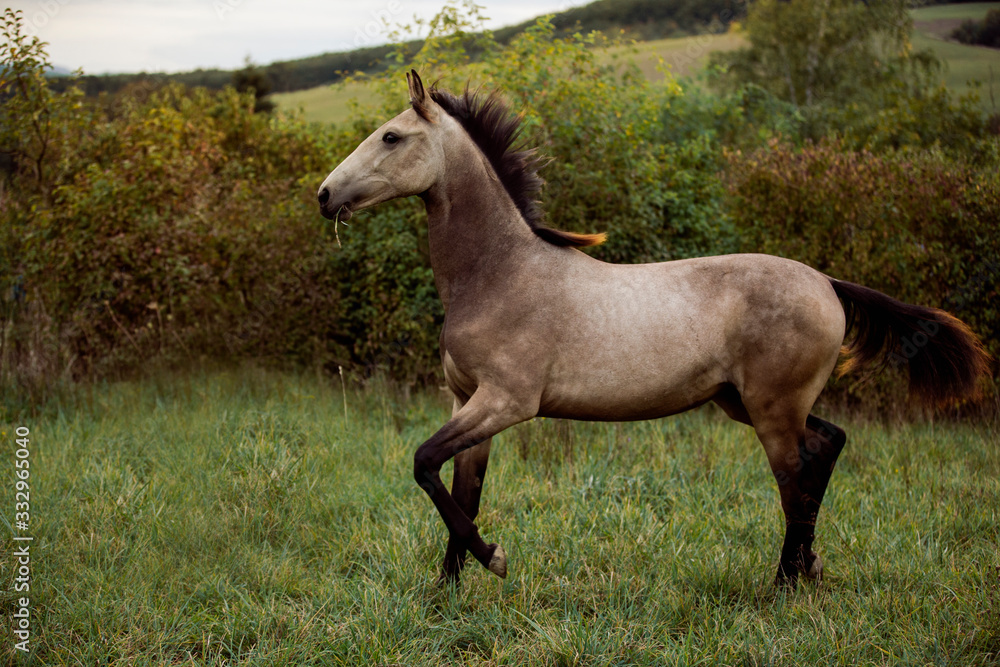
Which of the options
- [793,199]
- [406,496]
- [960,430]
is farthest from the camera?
[793,199]

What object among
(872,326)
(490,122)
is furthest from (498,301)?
(872,326)

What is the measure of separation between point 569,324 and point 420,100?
1.24 metres

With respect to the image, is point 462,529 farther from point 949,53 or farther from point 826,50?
point 826,50

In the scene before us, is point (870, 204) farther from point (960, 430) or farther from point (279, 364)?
point (279, 364)

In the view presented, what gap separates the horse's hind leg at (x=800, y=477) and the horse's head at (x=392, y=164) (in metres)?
2.09

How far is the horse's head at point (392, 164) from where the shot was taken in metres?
3.15

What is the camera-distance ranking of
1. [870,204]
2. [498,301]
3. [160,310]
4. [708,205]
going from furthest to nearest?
[708,205] < [160,310] < [870,204] < [498,301]

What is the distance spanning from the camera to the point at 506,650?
3.00 m

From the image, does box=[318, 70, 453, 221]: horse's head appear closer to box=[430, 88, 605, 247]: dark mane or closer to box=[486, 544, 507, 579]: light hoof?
box=[430, 88, 605, 247]: dark mane

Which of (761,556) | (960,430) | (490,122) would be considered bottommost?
(960,430)

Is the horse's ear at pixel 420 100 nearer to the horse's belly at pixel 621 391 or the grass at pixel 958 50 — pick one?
the horse's belly at pixel 621 391

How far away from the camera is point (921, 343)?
3656mm

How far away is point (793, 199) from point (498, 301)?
5382 millimetres

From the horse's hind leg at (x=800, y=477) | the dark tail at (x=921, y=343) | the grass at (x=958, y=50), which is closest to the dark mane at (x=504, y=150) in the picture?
the horse's hind leg at (x=800, y=477)
